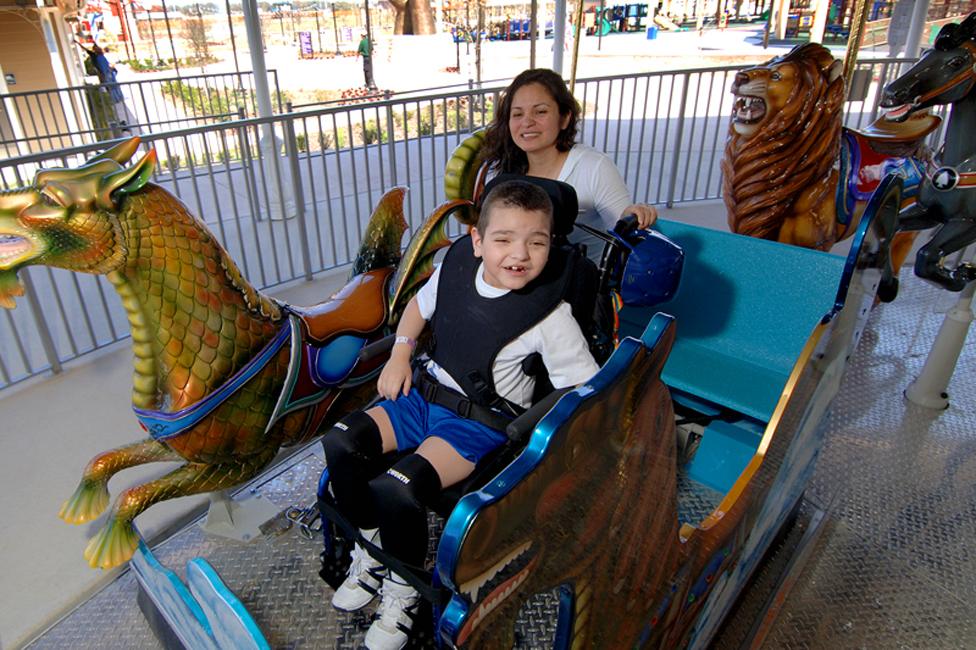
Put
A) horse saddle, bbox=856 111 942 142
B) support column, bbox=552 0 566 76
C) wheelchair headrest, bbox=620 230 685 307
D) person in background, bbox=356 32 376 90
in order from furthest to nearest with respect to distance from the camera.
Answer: person in background, bbox=356 32 376 90
support column, bbox=552 0 566 76
horse saddle, bbox=856 111 942 142
wheelchair headrest, bbox=620 230 685 307

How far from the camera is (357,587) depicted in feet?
5.21

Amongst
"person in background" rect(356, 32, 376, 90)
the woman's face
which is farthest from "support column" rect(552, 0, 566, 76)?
"person in background" rect(356, 32, 376, 90)

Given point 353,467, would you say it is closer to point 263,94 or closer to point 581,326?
point 581,326

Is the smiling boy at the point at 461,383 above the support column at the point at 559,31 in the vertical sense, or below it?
below

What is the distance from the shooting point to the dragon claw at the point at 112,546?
157cm

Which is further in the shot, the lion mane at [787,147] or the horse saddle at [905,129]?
the horse saddle at [905,129]

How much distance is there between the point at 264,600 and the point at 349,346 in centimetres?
70

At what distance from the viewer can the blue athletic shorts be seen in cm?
136

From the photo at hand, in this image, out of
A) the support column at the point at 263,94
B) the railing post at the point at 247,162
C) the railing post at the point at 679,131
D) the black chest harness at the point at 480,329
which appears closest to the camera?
the black chest harness at the point at 480,329

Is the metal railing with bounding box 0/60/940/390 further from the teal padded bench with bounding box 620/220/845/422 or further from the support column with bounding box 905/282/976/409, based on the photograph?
the support column with bounding box 905/282/976/409

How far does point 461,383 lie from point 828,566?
1.29 metres

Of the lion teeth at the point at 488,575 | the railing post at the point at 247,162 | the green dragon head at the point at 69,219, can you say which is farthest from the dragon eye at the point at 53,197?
the railing post at the point at 247,162

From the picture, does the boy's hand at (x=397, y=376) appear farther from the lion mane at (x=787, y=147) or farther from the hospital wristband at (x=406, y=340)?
the lion mane at (x=787, y=147)

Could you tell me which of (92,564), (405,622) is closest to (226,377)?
(92,564)
